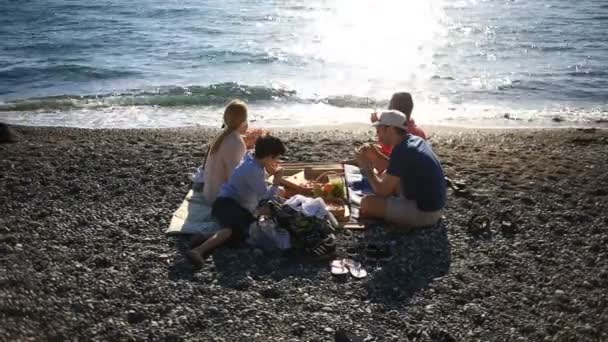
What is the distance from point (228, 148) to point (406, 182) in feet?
6.55

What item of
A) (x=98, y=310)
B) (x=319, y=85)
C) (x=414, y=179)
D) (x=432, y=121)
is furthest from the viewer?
(x=319, y=85)

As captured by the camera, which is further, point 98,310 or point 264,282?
point 264,282

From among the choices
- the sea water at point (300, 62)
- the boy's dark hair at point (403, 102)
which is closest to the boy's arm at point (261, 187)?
the boy's dark hair at point (403, 102)

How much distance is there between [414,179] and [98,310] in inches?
132

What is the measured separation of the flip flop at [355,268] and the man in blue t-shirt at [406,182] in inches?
35.3

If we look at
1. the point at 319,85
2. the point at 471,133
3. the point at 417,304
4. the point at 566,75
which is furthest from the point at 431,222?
the point at 566,75

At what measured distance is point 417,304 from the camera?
18.2 ft

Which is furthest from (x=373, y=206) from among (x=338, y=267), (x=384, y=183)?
(x=338, y=267)

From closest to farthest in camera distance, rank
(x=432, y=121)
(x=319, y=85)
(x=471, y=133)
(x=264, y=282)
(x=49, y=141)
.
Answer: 1. (x=264, y=282)
2. (x=49, y=141)
3. (x=471, y=133)
4. (x=432, y=121)
5. (x=319, y=85)

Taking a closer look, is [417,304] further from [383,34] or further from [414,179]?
[383,34]

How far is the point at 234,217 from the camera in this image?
649cm

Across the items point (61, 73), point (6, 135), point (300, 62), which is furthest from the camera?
point (300, 62)

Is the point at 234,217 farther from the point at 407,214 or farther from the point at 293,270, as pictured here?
the point at 407,214

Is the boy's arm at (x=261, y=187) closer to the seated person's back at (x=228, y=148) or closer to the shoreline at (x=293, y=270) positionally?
the seated person's back at (x=228, y=148)
